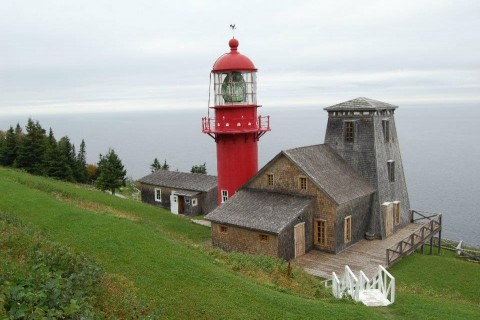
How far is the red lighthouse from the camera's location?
81.1 feet

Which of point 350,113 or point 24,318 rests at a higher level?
point 350,113

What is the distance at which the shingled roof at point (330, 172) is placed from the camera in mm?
21516

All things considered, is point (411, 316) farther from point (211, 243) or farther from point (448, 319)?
point (211, 243)

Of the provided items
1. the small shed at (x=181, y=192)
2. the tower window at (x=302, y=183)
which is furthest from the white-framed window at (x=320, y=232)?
the small shed at (x=181, y=192)

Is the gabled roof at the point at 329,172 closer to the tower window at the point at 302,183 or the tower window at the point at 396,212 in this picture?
the tower window at the point at 302,183

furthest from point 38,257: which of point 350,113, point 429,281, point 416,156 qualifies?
point 416,156

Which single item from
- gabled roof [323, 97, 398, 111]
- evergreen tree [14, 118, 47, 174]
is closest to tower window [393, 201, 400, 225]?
gabled roof [323, 97, 398, 111]

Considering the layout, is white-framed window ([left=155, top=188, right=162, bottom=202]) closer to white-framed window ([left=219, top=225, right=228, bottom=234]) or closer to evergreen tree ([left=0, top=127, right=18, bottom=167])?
evergreen tree ([left=0, top=127, right=18, bottom=167])

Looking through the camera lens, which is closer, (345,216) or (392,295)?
(392,295)

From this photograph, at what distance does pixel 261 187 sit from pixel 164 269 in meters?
12.5

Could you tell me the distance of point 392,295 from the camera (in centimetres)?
1247

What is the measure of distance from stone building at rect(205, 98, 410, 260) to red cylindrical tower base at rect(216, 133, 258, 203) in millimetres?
2292

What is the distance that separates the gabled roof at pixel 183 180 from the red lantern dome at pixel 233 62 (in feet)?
39.1

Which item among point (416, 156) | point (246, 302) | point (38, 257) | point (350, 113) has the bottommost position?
point (416, 156)
